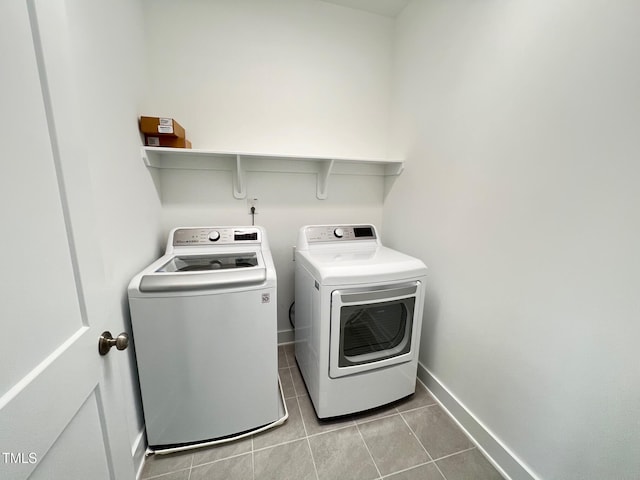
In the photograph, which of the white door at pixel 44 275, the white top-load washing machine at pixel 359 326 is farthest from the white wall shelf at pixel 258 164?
the white door at pixel 44 275

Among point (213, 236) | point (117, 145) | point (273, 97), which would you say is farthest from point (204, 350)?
point (273, 97)

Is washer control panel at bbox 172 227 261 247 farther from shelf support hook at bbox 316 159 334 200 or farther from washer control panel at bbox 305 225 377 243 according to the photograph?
shelf support hook at bbox 316 159 334 200

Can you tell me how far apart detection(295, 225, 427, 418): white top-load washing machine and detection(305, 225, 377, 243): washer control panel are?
15cm

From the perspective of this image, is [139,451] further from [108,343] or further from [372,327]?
[372,327]

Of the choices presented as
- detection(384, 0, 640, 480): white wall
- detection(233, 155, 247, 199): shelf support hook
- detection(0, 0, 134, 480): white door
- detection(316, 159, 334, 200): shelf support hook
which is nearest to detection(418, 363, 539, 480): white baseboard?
detection(384, 0, 640, 480): white wall

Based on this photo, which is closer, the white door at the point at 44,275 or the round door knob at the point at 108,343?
the white door at the point at 44,275

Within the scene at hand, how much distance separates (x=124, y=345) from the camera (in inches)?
26.7

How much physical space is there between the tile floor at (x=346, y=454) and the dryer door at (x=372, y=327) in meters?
0.36

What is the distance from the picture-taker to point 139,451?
122 cm

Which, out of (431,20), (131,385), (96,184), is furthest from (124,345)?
(431,20)

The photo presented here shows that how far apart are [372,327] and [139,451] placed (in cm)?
132

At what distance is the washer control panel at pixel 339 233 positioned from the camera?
5.90ft

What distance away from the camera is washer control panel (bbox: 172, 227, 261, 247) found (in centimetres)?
164

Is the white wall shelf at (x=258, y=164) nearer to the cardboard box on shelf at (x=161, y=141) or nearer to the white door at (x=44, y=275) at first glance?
the cardboard box on shelf at (x=161, y=141)
